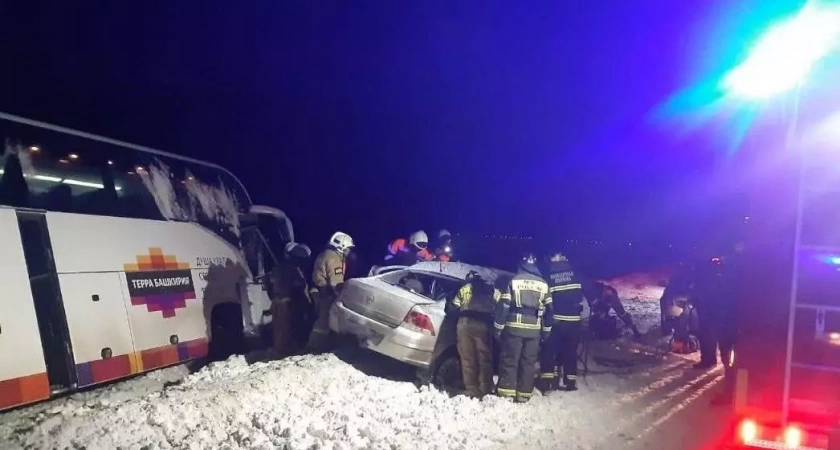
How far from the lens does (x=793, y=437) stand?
369 cm

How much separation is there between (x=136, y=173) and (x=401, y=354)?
4.72 m

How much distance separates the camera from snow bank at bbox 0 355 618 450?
5.37 m

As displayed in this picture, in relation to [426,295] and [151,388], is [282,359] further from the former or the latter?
[426,295]

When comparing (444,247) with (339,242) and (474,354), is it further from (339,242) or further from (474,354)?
(474,354)

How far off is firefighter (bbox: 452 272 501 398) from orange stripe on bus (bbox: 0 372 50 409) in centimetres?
472

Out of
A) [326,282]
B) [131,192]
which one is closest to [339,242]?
[326,282]

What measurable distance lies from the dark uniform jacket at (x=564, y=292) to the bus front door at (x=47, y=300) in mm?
6078

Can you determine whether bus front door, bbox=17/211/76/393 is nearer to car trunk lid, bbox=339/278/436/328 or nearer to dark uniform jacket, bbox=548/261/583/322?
car trunk lid, bbox=339/278/436/328

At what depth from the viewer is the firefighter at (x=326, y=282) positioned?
9102 millimetres

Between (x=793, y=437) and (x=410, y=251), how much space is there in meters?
8.53

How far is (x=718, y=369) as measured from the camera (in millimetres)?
10195

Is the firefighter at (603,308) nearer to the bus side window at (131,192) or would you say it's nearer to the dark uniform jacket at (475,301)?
the dark uniform jacket at (475,301)

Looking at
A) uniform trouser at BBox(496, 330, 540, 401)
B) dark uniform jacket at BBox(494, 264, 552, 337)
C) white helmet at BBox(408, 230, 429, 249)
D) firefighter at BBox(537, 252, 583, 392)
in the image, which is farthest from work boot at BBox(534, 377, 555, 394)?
white helmet at BBox(408, 230, 429, 249)

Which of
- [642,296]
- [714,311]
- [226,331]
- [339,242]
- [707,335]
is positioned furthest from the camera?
[642,296]
